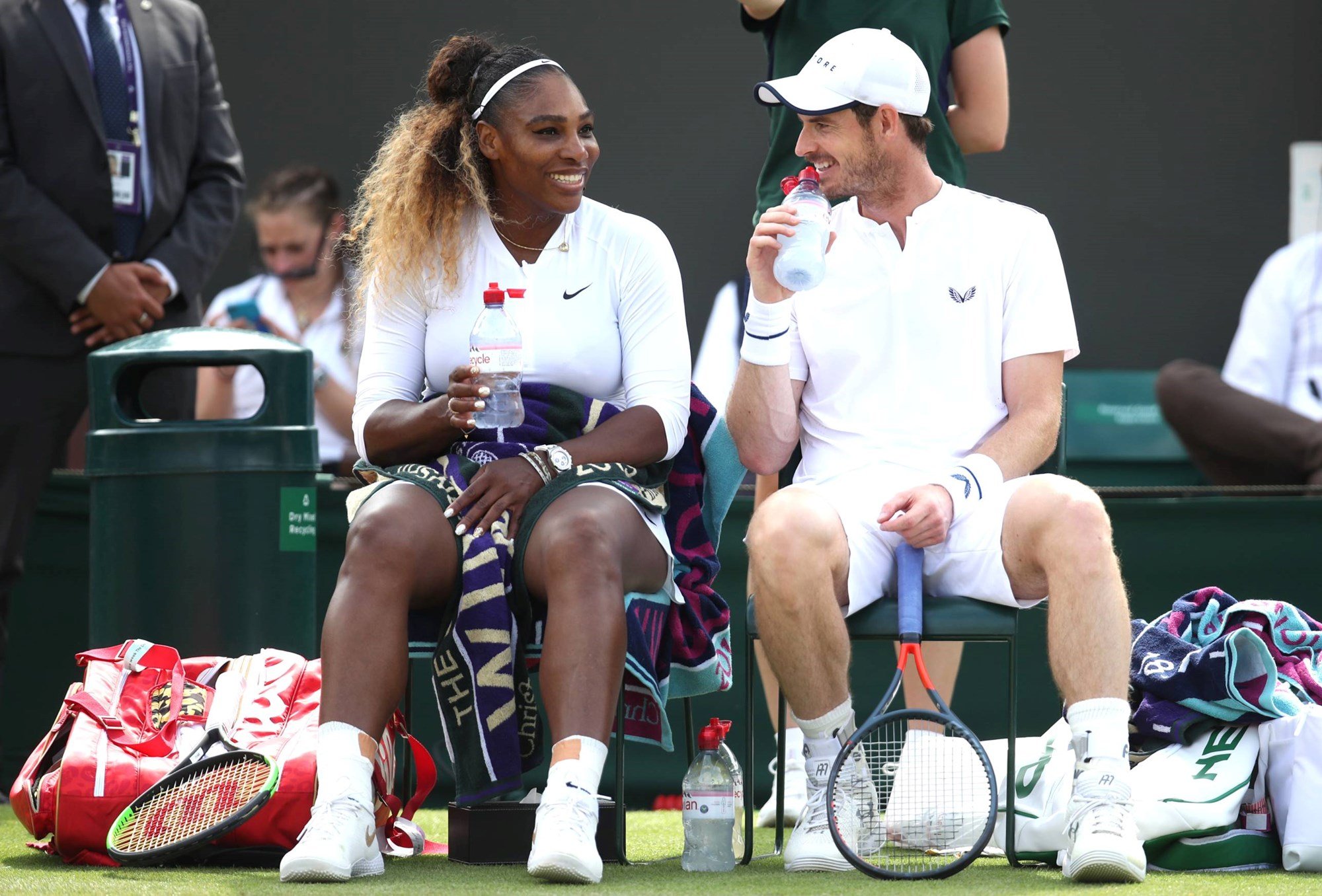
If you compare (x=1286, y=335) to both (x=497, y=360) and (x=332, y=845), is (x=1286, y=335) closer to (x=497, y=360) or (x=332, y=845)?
(x=497, y=360)

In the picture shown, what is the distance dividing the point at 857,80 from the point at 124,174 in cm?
202

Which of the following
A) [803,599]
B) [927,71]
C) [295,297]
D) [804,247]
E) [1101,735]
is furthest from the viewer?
[295,297]

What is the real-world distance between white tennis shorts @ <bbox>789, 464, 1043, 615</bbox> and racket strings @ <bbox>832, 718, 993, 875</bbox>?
9.1 inches

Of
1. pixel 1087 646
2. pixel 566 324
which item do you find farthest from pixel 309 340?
pixel 1087 646

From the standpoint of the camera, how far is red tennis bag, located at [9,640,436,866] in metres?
2.93

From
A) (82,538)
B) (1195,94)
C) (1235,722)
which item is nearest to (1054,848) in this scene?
(1235,722)

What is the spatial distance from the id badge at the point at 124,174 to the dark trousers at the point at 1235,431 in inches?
130

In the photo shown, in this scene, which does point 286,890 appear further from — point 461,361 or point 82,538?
point 82,538

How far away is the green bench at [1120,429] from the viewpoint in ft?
20.6

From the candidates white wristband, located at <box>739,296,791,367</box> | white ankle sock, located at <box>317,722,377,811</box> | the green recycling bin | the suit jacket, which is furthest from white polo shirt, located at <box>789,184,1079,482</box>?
the suit jacket

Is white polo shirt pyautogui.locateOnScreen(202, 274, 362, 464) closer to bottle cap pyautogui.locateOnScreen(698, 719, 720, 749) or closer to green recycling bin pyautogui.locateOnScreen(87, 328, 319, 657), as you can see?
green recycling bin pyautogui.locateOnScreen(87, 328, 319, 657)

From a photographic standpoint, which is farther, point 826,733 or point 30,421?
point 30,421

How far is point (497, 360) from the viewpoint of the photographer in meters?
2.98

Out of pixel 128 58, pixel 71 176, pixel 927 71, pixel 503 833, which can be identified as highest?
pixel 128 58
